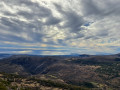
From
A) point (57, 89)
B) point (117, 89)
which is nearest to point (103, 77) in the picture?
point (117, 89)

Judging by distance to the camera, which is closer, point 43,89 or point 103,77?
point 43,89

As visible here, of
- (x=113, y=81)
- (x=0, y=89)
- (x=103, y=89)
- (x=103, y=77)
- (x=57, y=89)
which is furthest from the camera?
(x=103, y=77)

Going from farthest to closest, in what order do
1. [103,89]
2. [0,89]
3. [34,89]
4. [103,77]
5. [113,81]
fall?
[103,77] → [113,81] → [103,89] → [34,89] → [0,89]

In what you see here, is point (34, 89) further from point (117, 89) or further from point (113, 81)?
point (113, 81)

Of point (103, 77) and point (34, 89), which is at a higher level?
point (34, 89)

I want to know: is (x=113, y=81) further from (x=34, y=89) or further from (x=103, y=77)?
(x=34, y=89)

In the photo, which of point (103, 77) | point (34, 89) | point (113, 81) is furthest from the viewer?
point (103, 77)

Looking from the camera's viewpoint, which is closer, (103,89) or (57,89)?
(57,89)

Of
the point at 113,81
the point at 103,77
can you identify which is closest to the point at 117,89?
the point at 113,81

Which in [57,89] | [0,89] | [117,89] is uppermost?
[0,89]
